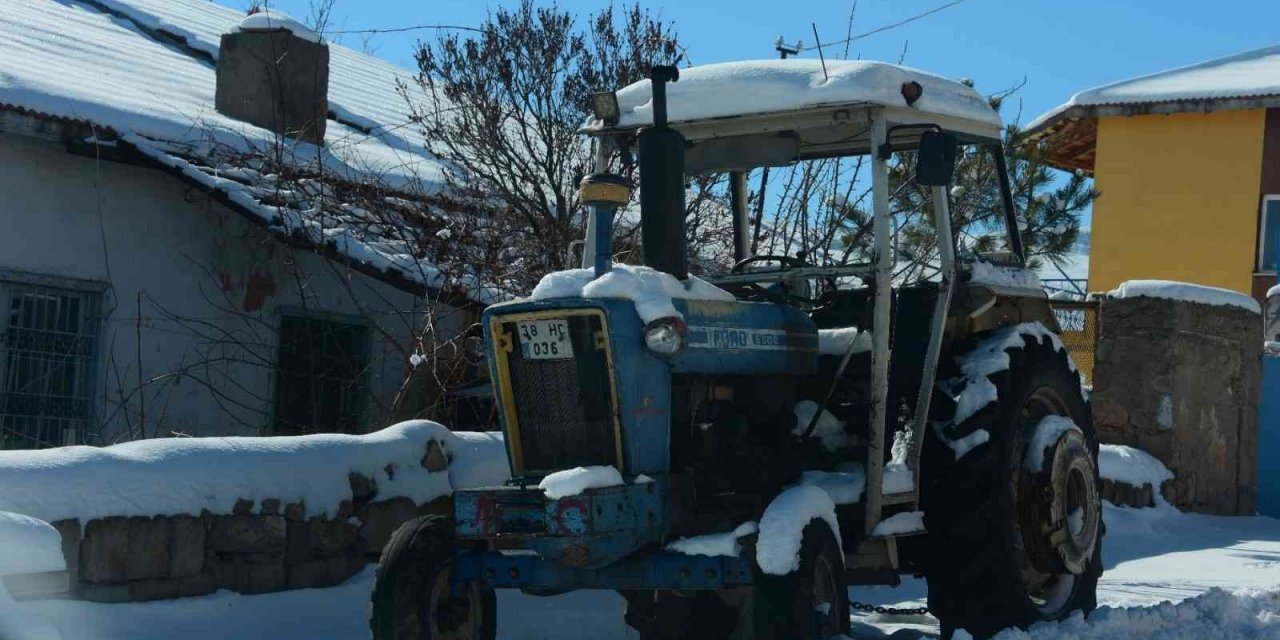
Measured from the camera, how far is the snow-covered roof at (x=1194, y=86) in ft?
72.8

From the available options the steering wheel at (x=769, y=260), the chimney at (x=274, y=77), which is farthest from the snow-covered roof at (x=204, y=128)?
the steering wheel at (x=769, y=260)

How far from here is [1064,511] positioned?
7117mm

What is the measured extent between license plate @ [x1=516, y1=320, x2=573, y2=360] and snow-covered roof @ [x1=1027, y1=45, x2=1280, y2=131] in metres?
18.2

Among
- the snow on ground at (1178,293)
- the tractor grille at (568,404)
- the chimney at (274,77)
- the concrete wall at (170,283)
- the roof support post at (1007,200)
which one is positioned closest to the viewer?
the tractor grille at (568,404)

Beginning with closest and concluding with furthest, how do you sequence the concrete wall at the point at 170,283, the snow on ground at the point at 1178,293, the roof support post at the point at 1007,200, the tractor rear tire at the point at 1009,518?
the tractor rear tire at the point at 1009,518, the roof support post at the point at 1007,200, the concrete wall at the point at 170,283, the snow on ground at the point at 1178,293

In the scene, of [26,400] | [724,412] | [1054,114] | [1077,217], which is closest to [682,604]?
[724,412]

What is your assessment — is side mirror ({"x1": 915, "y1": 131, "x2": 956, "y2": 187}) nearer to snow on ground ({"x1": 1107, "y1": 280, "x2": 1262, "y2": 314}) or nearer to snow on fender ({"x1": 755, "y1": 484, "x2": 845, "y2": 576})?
snow on fender ({"x1": 755, "y1": 484, "x2": 845, "y2": 576})

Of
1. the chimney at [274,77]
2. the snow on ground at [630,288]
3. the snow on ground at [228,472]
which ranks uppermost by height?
the chimney at [274,77]

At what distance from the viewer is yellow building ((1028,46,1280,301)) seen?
22.5m

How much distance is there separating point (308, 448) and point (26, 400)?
4898 millimetres

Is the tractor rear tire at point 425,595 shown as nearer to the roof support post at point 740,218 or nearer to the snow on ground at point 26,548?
the snow on ground at point 26,548

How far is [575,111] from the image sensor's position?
13133mm

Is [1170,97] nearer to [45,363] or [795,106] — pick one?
[45,363]

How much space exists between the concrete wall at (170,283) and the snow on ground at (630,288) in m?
5.01
